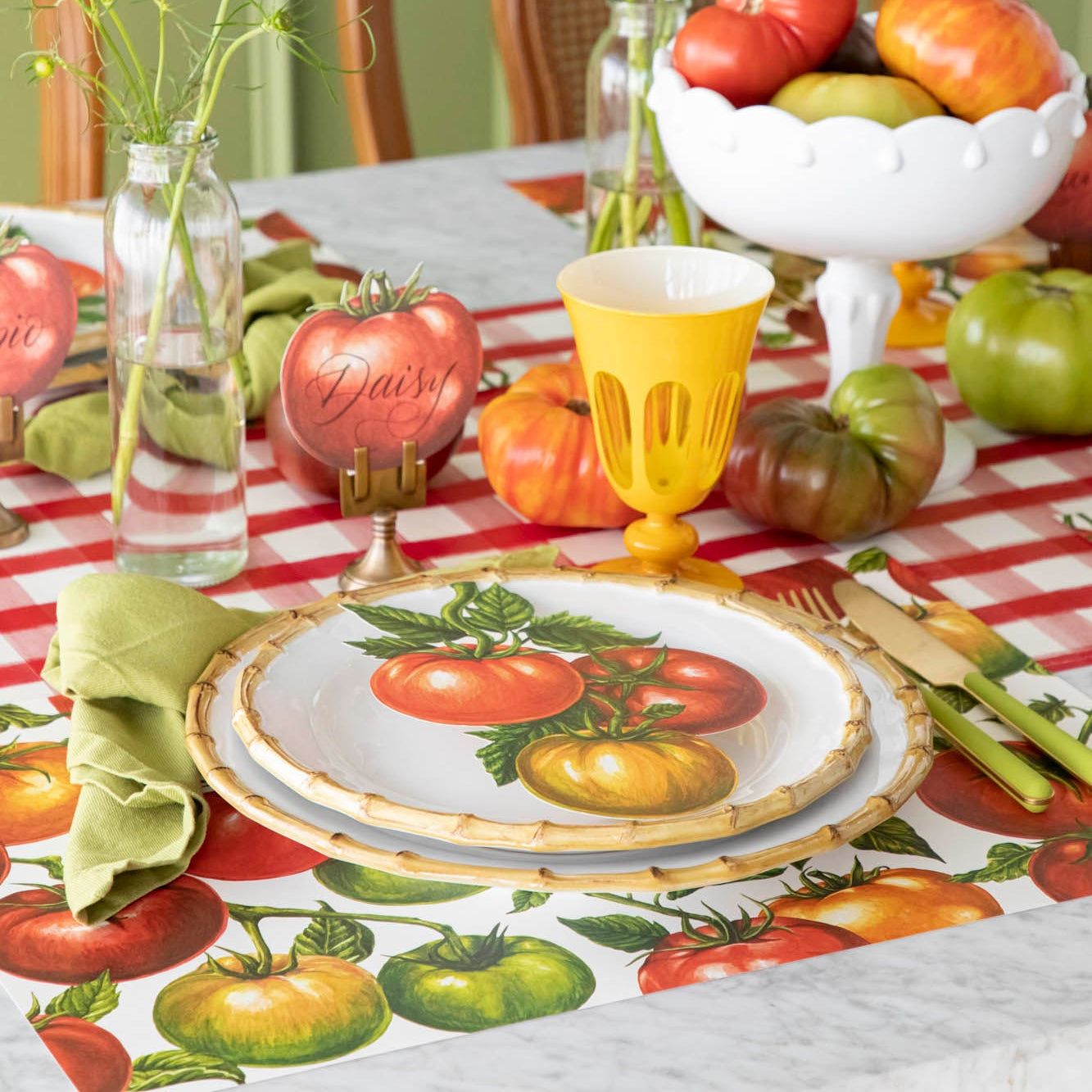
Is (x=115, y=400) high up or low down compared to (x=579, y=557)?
up

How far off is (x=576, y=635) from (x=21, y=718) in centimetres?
28

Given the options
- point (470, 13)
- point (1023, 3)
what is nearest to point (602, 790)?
point (1023, 3)

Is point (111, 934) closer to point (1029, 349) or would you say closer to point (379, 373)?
point (379, 373)

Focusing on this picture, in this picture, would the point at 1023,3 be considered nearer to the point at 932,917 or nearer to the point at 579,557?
the point at 579,557

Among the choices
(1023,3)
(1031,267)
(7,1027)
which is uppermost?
(1023,3)

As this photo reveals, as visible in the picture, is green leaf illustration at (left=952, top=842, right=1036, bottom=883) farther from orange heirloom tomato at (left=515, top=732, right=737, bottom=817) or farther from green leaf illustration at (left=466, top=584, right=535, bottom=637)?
green leaf illustration at (left=466, top=584, right=535, bottom=637)

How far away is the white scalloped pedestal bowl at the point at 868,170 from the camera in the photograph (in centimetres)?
100

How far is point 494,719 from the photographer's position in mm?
725

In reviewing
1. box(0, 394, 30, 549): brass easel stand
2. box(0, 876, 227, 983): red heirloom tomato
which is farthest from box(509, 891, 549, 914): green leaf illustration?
box(0, 394, 30, 549): brass easel stand

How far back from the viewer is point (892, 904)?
688mm

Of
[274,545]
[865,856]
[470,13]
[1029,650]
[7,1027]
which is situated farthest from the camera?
[470,13]

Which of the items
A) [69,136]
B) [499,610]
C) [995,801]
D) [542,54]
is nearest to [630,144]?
[499,610]

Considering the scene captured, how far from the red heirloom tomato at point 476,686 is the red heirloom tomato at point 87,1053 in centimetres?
19

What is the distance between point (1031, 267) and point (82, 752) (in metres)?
1.05
